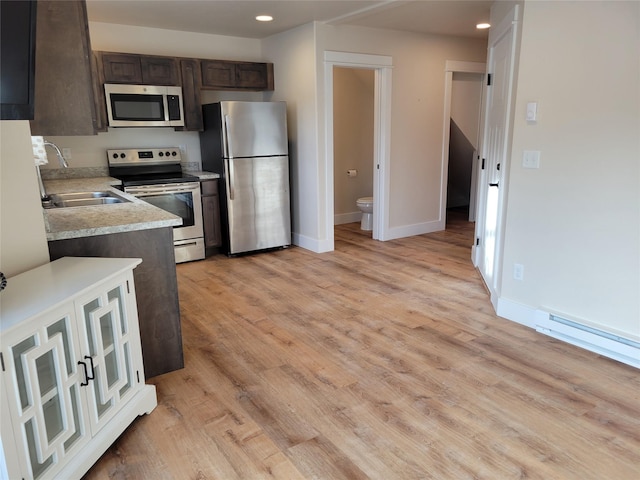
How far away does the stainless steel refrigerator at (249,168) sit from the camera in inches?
186

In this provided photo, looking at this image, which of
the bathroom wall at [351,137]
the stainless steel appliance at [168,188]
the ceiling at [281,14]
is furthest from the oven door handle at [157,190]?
the bathroom wall at [351,137]

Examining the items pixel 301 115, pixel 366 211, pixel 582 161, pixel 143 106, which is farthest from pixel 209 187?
pixel 582 161

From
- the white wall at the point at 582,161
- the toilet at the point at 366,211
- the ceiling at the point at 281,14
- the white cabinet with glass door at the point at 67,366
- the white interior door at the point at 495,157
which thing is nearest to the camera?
the white cabinet with glass door at the point at 67,366

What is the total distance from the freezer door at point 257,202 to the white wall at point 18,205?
2.82m

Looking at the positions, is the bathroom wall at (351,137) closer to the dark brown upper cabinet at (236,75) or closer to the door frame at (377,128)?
the door frame at (377,128)

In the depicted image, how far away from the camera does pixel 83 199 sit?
373 centimetres

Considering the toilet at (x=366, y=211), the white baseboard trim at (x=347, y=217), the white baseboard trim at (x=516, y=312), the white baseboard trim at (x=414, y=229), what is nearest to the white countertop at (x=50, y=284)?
Result: the white baseboard trim at (x=516, y=312)

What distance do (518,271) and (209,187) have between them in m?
3.15

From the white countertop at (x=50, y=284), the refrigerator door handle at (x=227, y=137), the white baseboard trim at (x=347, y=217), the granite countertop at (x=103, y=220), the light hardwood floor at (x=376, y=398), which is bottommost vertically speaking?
the light hardwood floor at (x=376, y=398)

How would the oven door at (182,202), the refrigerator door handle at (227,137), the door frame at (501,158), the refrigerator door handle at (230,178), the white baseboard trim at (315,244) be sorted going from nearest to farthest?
the door frame at (501,158) → the oven door at (182,202) → the refrigerator door handle at (227,137) → the refrigerator door handle at (230,178) → the white baseboard trim at (315,244)

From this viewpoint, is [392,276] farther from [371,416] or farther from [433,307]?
[371,416]

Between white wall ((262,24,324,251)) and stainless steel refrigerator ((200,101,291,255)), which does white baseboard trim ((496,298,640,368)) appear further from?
stainless steel refrigerator ((200,101,291,255))

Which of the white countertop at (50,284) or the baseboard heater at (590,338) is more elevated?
the white countertop at (50,284)

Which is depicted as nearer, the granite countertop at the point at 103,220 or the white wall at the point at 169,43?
the granite countertop at the point at 103,220
